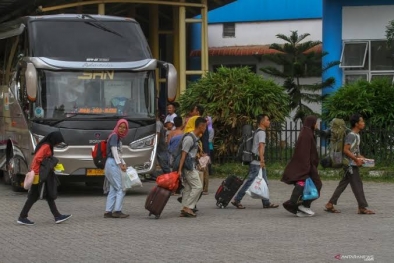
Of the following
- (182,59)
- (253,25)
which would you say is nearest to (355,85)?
(182,59)

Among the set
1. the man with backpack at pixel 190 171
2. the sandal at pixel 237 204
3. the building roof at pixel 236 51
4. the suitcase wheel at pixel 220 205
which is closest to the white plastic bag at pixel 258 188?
the sandal at pixel 237 204

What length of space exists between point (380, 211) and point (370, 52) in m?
11.3

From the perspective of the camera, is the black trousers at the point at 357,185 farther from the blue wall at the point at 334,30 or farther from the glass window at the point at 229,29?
the glass window at the point at 229,29

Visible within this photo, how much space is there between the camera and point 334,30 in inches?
1016

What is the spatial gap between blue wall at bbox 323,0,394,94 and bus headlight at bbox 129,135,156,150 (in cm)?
904

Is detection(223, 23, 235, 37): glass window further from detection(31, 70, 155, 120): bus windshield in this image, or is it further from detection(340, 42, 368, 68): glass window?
detection(31, 70, 155, 120): bus windshield

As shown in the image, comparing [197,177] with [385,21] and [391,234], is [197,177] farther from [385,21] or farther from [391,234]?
[385,21]

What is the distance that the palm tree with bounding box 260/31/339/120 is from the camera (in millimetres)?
25375

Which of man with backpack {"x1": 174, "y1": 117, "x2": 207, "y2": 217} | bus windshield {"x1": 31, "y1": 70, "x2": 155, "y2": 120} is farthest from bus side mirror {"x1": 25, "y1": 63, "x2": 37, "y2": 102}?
man with backpack {"x1": 174, "y1": 117, "x2": 207, "y2": 217}

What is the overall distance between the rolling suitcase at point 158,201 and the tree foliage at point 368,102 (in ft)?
29.5

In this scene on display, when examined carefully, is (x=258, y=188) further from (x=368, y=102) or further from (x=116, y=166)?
(x=368, y=102)

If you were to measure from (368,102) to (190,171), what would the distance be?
9182mm

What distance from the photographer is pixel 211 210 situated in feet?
51.3

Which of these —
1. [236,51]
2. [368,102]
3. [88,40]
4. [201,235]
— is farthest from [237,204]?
[236,51]
